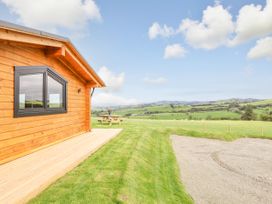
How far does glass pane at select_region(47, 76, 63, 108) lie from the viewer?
669 cm

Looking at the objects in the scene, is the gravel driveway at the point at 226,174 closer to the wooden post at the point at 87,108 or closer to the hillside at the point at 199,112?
the wooden post at the point at 87,108

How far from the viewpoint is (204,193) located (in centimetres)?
538

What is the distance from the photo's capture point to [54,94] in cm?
695

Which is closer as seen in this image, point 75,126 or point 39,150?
point 39,150

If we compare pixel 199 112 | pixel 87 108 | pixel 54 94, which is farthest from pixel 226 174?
pixel 199 112

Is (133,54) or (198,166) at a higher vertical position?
(133,54)

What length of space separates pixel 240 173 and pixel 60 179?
6.11 metres

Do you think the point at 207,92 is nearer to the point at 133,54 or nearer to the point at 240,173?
the point at 133,54

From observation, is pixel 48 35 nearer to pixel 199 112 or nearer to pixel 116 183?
pixel 116 183

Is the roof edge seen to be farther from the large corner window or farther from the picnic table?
the picnic table

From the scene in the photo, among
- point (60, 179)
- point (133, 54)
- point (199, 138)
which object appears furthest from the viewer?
point (133, 54)

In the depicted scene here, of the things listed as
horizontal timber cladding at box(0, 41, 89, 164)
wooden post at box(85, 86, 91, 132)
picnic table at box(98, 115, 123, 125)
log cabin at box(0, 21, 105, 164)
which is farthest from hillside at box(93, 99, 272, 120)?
horizontal timber cladding at box(0, 41, 89, 164)

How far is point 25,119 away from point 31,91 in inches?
30.6

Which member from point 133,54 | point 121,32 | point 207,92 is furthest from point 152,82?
point 121,32
